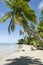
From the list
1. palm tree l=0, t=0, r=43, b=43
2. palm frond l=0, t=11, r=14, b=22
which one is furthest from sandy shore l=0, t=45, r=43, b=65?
palm frond l=0, t=11, r=14, b=22

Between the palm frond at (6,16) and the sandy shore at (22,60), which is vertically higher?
the palm frond at (6,16)

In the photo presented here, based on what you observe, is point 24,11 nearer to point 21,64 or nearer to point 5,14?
point 5,14

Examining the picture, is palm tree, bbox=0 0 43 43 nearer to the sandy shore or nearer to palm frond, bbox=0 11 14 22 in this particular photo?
Result: palm frond, bbox=0 11 14 22

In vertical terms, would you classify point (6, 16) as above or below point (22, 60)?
above

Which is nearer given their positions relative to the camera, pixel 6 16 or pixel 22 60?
pixel 22 60

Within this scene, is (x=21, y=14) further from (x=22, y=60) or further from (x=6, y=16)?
(x=22, y=60)

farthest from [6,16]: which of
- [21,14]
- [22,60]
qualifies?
[22,60]

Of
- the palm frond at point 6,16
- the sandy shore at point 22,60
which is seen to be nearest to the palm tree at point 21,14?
the palm frond at point 6,16

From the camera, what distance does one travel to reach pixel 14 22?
16.3 m

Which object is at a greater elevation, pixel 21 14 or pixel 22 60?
pixel 21 14

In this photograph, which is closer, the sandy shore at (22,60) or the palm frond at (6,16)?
the sandy shore at (22,60)

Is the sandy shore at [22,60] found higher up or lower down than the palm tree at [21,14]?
lower down

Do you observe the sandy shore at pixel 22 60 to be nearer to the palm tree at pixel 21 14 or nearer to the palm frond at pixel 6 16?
the palm tree at pixel 21 14

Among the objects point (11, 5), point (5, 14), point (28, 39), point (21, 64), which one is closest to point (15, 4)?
point (11, 5)
